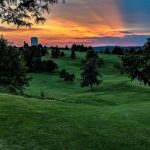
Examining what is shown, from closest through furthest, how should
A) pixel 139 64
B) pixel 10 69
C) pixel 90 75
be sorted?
pixel 139 64 → pixel 10 69 → pixel 90 75

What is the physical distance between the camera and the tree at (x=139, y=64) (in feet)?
163

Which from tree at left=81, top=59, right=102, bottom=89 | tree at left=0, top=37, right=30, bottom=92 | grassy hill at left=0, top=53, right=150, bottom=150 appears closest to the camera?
grassy hill at left=0, top=53, right=150, bottom=150

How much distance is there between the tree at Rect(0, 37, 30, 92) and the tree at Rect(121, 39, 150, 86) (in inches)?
1771

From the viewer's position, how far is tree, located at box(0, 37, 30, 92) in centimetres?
9862

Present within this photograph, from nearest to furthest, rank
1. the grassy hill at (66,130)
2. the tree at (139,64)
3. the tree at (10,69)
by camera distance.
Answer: the grassy hill at (66,130) < the tree at (139,64) < the tree at (10,69)

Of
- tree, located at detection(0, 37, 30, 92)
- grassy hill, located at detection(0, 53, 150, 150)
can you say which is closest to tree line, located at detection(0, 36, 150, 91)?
tree, located at detection(0, 37, 30, 92)

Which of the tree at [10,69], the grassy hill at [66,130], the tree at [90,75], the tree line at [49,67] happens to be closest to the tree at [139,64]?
the tree line at [49,67]

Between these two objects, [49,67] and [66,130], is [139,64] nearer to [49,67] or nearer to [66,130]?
[66,130]

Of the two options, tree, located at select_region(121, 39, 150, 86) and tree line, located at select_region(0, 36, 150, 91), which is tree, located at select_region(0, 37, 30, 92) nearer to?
tree line, located at select_region(0, 36, 150, 91)

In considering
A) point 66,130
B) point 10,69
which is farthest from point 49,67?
point 66,130

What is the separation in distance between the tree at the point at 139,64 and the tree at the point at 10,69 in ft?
148

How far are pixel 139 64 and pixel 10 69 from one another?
53.0 metres

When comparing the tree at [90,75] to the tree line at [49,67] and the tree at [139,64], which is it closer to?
the tree line at [49,67]

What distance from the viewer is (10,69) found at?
99.8m
